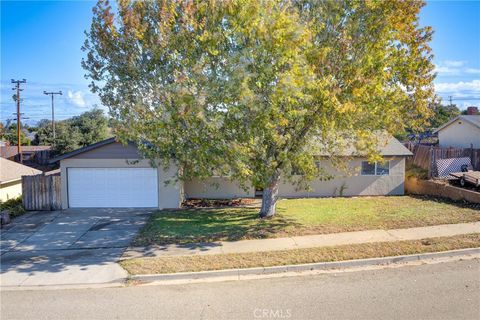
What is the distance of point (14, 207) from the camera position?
1638 centimetres

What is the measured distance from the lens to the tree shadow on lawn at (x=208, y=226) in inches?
460

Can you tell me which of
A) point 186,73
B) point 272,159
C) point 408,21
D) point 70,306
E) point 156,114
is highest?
point 408,21

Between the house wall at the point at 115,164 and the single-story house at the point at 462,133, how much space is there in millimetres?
19817

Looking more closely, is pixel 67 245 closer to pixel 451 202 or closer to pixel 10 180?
pixel 10 180

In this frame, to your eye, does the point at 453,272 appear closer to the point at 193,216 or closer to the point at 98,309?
the point at 98,309

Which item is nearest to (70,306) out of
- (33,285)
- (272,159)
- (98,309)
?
(98,309)

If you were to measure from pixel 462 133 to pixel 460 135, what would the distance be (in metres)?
0.27

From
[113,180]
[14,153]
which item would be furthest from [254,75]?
[14,153]

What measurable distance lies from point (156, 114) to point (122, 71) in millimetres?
2526

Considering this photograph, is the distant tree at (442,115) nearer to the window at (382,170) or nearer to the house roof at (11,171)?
the window at (382,170)

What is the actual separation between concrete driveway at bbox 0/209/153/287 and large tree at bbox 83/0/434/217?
331cm

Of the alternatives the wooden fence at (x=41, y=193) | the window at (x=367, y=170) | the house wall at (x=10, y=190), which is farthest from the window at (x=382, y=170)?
the house wall at (x=10, y=190)

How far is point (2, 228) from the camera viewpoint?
45.0 ft

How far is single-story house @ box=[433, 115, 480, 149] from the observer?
973 inches
